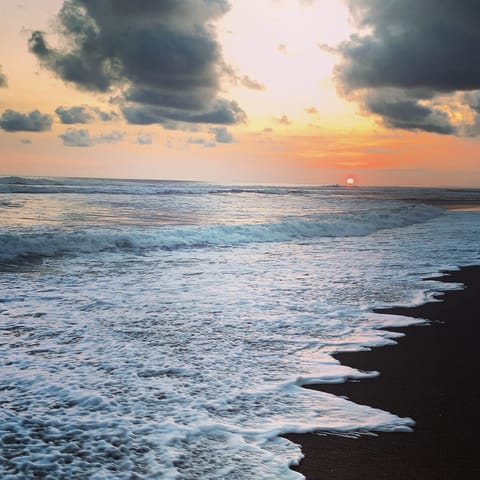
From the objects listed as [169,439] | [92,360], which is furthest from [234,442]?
[92,360]

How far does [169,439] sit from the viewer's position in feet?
11.2

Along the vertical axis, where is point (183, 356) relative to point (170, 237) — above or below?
below

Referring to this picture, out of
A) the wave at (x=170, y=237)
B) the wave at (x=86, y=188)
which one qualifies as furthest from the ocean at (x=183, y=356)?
the wave at (x=86, y=188)

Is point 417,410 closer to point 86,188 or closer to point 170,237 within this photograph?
point 170,237

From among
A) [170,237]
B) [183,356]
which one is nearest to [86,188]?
[170,237]

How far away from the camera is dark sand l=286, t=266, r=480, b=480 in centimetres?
308

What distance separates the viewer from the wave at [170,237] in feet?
45.2

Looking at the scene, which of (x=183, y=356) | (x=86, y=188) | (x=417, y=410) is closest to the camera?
(x=417, y=410)

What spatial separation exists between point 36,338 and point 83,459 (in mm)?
3054

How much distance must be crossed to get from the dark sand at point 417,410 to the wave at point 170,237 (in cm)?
1079

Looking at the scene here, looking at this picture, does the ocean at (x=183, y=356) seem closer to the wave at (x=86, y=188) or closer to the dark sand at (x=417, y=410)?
the dark sand at (x=417, y=410)

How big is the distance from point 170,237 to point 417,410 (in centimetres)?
1362

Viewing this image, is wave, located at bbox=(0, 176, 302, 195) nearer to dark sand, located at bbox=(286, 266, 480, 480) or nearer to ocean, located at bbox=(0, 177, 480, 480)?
ocean, located at bbox=(0, 177, 480, 480)

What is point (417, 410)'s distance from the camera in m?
3.91
